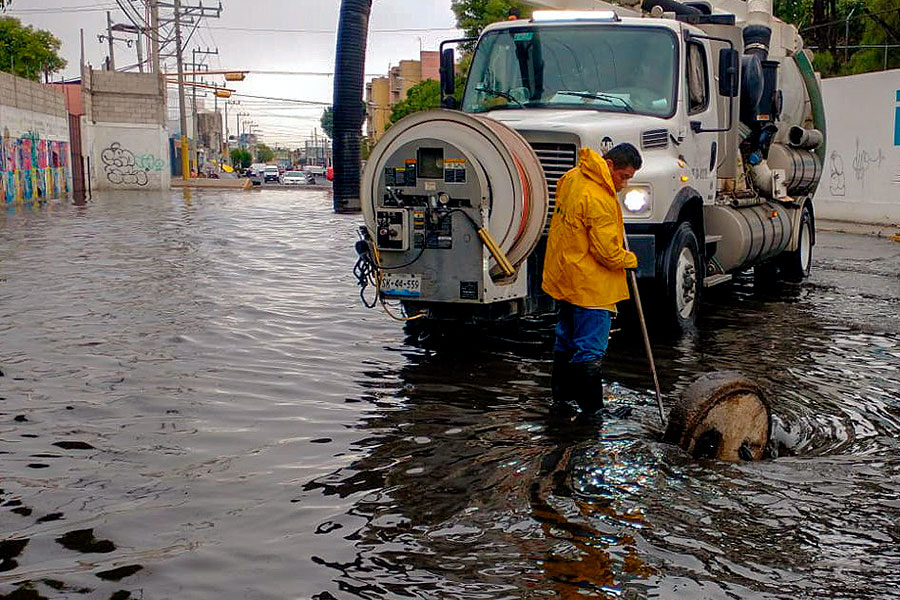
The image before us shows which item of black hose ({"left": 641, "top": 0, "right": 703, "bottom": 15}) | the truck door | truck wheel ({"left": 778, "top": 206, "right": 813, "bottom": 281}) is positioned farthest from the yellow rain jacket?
truck wheel ({"left": 778, "top": 206, "right": 813, "bottom": 281})

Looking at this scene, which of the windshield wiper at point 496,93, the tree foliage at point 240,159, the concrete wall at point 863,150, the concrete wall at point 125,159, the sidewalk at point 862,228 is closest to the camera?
the windshield wiper at point 496,93

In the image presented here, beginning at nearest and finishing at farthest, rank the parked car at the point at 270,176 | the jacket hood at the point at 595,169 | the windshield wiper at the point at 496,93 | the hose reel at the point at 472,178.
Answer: the jacket hood at the point at 595,169 < the hose reel at the point at 472,178 < the windshield wiper at the point at 496,93 < the parked car at the point at 270,176

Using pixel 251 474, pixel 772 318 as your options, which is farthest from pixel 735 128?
pixel 251 474

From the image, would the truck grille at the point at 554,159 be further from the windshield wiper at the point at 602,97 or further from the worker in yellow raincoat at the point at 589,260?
the worker in yellow raincoat at the point at 589,260

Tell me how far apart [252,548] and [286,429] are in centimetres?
204

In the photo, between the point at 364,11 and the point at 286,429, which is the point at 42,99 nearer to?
the point at 364,11

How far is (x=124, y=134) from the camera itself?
54.1m

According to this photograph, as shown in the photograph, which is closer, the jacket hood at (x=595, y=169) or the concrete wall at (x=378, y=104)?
the jacket hood at (x=595, y=169)

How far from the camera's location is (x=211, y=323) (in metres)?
10.5

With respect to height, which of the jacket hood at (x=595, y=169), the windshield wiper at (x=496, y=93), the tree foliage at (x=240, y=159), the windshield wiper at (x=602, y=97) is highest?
the tree foliage at (x=240, y=159)

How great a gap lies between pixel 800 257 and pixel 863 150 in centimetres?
1122

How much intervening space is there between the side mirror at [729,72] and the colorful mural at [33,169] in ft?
90.1

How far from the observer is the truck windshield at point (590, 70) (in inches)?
394

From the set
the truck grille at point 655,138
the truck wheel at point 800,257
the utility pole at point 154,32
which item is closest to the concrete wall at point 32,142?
the utility pole at point 154,32
